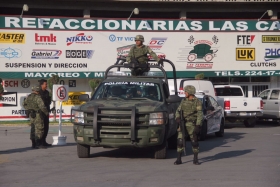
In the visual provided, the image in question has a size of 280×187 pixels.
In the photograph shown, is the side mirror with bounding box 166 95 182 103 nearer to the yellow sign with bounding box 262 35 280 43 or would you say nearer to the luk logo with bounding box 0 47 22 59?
Answer: the luk logo with bounding box 0 47 22 59

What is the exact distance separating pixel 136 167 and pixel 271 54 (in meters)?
21.8

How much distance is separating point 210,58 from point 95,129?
66.0 feet

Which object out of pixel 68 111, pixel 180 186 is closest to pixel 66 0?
pixel 68 111

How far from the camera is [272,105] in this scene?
26500 millimetres

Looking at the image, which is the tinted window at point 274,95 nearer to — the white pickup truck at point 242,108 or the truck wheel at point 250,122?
the truck wheel at point 250,122

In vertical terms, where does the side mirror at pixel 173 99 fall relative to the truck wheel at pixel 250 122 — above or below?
above

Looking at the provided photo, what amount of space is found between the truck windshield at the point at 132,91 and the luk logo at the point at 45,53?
53.2 ft

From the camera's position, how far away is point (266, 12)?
1371 inches

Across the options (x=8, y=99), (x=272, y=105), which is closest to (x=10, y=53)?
(x=8, y=99)

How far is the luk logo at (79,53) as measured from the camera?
30531 millimetres

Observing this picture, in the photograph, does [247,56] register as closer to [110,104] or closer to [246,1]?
[246,1]

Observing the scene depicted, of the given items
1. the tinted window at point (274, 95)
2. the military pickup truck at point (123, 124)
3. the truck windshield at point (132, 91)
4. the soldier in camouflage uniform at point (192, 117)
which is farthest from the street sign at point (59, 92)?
the tinted window at point (274, 95)

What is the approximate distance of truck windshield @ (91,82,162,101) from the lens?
1415cm

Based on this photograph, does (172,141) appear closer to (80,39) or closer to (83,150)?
(83,150)
